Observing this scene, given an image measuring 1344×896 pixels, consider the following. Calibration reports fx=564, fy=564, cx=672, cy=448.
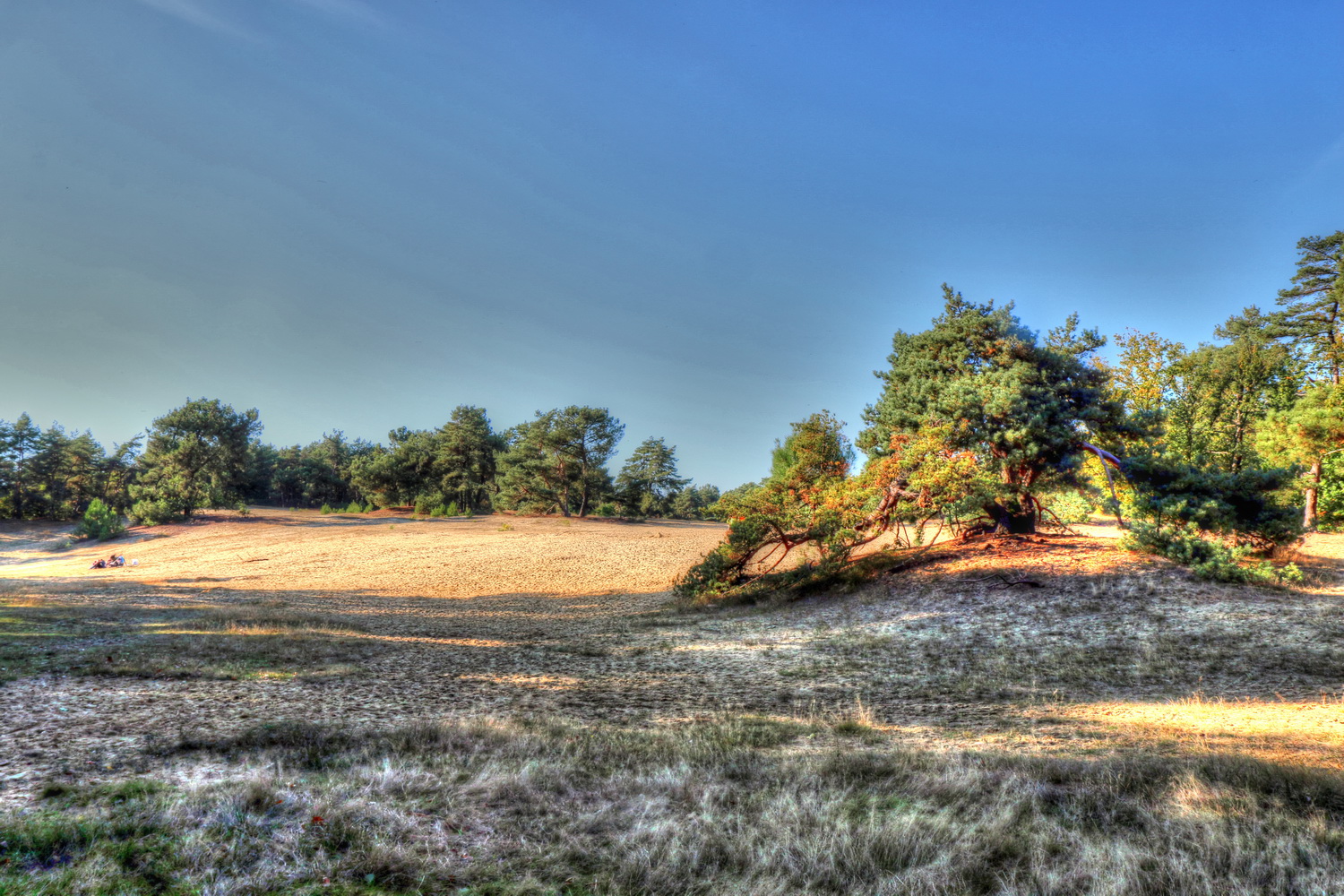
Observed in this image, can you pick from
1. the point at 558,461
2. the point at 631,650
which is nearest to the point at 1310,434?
the point at 631,650

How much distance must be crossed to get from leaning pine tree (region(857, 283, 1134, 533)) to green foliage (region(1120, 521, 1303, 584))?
1.99 metres

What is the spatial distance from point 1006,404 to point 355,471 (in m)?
68.5

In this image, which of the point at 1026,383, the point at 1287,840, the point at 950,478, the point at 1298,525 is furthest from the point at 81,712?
the point at 1298,525

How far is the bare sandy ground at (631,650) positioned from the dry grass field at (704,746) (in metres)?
0.08

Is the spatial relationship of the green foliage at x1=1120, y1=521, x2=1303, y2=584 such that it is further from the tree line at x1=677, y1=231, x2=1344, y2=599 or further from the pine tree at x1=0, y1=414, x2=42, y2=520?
the pine tree at x1=0, y1=414, x2=42, y2=520

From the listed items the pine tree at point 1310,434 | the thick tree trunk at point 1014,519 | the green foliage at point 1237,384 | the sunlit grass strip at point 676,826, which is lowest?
the sunlit grass strip at point 676,826

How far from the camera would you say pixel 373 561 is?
27.2 metres

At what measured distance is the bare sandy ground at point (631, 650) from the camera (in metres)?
5.82

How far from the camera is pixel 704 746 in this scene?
17.3 feet

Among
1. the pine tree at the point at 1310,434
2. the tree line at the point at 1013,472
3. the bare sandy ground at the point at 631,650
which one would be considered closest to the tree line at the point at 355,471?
the bare sandy ground at the point at 631,650

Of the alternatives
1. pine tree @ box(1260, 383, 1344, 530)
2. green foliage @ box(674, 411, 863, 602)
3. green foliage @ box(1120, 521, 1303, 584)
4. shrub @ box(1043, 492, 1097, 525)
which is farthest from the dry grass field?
shrub @ box(1043, 492, 1097, 525)

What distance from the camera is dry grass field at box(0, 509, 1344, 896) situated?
2988 millimetres

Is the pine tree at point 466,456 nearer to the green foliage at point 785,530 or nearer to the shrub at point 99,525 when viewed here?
the shrub at point 99,525

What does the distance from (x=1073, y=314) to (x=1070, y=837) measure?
19634 mm
